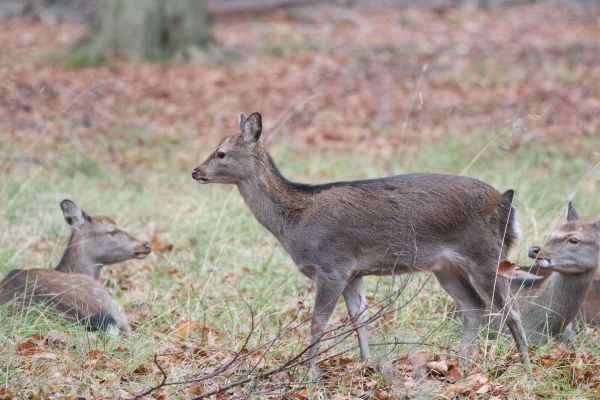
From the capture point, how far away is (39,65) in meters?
19.0

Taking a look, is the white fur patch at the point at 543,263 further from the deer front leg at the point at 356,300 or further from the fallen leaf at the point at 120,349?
the fallen leaf at the point at 120,349

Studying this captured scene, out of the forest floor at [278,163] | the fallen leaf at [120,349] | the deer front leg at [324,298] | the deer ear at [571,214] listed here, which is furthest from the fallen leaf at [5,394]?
the deer ear at [571,214]

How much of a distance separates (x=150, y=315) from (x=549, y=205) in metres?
4.25

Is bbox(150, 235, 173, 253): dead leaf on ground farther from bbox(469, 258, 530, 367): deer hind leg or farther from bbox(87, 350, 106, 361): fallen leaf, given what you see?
bbox(469, 258, 530, 367): deer hind leg

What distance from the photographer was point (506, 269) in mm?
5801

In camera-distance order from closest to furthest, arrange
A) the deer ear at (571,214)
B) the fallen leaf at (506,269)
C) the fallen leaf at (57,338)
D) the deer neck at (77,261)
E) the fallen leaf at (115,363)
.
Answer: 1. the fallen leaf at (115,363)
2. the fallen leaf at (506,269)
3. the fallen leaf at (57,338)
4. the deer ear at (571,214)
5. the deer neck at (77,261)

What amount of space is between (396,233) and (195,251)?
2.73m

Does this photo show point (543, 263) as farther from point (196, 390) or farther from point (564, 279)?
point (196, 390)

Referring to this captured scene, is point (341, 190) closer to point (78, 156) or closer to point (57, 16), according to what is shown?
point (78, 156)

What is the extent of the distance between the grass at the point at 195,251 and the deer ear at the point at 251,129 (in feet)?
3.64

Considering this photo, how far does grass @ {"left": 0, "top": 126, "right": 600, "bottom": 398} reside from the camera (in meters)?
5.65

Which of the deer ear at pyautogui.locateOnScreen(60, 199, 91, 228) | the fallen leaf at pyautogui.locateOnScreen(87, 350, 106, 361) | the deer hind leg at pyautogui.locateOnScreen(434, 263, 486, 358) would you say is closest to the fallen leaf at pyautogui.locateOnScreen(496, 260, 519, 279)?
the deer hind leg at pyautogui.locateOnScreen(434, 263, 486, 358)

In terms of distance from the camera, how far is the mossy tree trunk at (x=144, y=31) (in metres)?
18.9

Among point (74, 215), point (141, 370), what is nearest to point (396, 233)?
point (141, 370)
